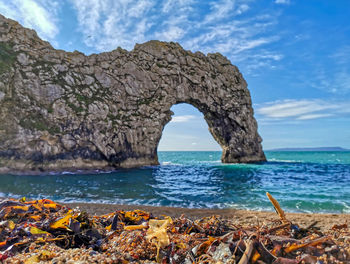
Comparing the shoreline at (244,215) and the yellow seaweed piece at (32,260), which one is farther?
the shoreline at (244,215)

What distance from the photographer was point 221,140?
170ft

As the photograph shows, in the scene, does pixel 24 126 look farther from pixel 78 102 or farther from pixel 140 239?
pixel 140 239

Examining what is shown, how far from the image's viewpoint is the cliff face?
2975 cm

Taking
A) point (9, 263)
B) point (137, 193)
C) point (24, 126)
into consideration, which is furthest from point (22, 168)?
point (9, 263)

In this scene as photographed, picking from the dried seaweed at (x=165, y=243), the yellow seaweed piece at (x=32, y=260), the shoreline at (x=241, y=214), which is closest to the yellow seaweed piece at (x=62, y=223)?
the dried seaweed at (x=165, y=243)

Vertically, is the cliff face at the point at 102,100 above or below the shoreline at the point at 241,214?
above

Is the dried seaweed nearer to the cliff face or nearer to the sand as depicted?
the sand

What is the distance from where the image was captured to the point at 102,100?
3575 centimetres

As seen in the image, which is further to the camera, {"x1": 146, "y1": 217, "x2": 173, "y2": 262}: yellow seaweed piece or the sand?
the sand

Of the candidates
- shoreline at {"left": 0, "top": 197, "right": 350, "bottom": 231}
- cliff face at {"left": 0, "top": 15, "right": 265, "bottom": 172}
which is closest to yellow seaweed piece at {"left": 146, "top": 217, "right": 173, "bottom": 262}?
shoreline at {"left": 0, "top": 197, "right": 350, "bottom": 231}

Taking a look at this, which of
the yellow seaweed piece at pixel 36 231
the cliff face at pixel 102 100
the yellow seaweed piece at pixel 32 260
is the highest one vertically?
the cliff face at pixel 102 100

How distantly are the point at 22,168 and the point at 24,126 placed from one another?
600 centimetres

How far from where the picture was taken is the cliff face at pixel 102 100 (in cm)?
2975

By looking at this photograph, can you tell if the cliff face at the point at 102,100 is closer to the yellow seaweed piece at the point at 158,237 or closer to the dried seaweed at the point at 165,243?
the dried seaweed at the point at 165,243
